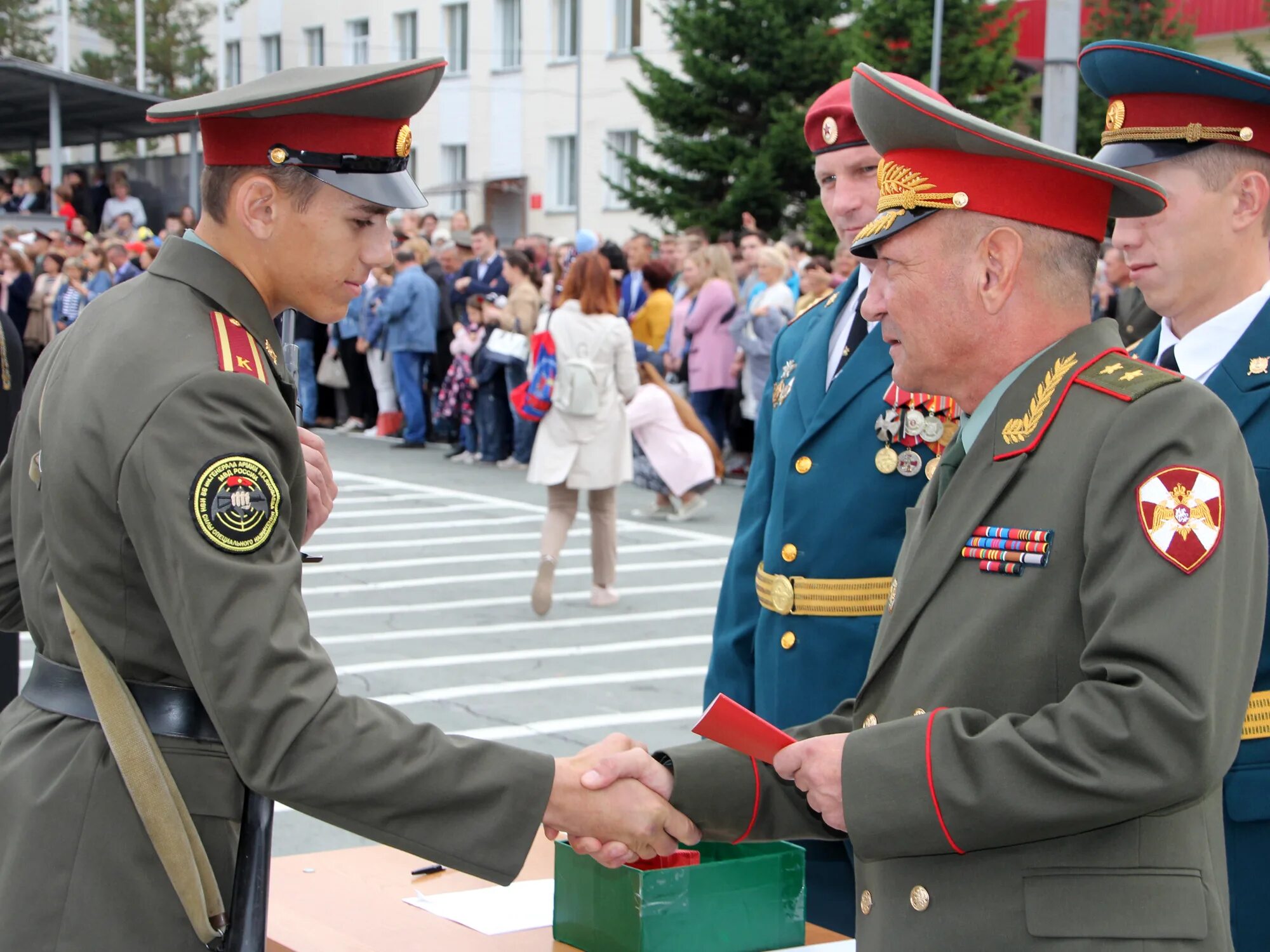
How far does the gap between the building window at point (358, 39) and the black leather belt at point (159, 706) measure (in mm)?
39369

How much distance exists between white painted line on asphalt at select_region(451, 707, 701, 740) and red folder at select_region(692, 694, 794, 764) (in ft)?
13.3

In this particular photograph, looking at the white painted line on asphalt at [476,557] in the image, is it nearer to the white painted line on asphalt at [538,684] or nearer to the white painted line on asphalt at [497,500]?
the white painted line on asphalt at [497,500]

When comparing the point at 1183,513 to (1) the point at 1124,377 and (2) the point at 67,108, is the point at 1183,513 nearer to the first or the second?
(1) the point at 1124,377

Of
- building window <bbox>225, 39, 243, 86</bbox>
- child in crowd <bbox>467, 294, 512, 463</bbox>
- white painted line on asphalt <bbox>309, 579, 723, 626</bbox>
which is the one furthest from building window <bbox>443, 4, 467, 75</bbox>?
white painted line on asphalt <bbox>309, 579, 723, 626</bbox>

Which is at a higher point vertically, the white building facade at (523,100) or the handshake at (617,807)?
the white building facade at (523,100)

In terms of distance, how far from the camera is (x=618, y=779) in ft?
8.71

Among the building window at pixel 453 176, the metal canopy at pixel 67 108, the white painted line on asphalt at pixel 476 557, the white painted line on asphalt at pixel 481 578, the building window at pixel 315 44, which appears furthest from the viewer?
the building window at pixel 315 44

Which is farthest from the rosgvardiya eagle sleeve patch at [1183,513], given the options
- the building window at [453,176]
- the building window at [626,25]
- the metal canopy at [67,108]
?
the building window at [453,176]

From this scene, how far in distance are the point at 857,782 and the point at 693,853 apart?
767 mm

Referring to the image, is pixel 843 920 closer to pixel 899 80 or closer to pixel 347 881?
pixel 347 881

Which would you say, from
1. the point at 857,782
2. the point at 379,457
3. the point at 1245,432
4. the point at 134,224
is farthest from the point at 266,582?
the point at 134,224

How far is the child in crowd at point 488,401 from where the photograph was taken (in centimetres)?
1455

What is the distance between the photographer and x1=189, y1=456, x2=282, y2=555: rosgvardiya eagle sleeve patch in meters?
2.07

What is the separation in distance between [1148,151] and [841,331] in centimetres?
84
